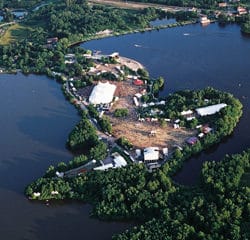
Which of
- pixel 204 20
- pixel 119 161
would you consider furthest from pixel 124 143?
pixel 204 20

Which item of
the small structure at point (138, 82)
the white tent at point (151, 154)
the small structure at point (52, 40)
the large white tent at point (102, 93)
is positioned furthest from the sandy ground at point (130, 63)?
the white tent at point (151, 154)

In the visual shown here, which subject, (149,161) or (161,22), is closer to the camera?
(149,161)

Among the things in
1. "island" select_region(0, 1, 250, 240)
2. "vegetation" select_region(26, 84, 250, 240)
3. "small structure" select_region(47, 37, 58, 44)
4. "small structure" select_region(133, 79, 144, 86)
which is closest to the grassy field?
"island" select_region(0, 1, 250, 240)

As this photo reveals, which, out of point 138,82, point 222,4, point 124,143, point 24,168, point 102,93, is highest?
point 222,4

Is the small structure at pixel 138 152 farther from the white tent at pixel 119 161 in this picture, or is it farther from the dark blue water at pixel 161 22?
the dark blue water at pixel 161 22

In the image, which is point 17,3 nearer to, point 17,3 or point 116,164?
point 17,3

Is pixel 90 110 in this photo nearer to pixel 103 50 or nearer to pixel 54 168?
pixel 54 168

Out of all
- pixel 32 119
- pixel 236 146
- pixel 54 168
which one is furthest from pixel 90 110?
pixel 236 146
